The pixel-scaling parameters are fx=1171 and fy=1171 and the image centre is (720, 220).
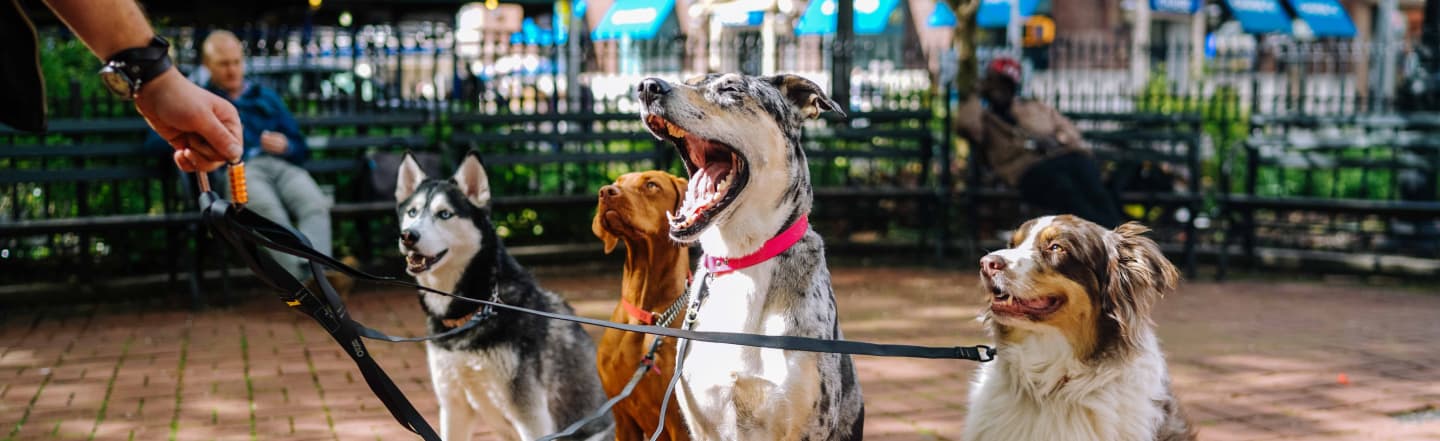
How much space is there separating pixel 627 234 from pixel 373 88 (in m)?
6.46

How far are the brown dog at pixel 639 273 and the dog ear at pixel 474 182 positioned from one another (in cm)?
72

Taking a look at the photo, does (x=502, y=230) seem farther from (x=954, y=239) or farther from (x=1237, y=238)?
(x=1237, y=238)

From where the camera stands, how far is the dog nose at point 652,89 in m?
2.89

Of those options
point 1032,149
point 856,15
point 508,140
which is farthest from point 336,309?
point 856,15

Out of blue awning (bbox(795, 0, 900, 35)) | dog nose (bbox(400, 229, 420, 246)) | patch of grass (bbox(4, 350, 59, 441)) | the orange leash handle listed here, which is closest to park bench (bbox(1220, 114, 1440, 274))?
dog nose (bbox(400, 229, 420, 246))

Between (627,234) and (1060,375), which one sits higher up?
(627,234)

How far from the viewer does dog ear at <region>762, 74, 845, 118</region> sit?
3.25m

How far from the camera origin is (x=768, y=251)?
123 inches

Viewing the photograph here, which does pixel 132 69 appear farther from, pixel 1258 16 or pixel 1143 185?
pixel 1258 16

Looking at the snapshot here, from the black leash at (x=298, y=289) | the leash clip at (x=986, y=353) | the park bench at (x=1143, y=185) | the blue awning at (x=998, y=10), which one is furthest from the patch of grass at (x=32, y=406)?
the blue awning at (x=998, y=10)

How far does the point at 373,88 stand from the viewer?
9656mm

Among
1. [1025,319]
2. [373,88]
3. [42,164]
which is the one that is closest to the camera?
[1025,319]

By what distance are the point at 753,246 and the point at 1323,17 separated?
839 inches

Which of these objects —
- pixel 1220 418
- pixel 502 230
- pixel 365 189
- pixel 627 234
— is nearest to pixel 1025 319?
pixel 627 234
